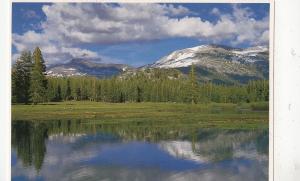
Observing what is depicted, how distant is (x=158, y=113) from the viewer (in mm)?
3654

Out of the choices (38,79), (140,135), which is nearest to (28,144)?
(38,79)

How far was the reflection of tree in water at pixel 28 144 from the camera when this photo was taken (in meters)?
3.59

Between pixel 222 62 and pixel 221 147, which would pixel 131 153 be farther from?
pixel 222 62

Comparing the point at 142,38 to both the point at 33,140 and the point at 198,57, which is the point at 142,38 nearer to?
the point at 198,57

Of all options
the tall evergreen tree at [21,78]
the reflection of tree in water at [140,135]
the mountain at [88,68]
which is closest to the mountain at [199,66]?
the mountain at [88,68]

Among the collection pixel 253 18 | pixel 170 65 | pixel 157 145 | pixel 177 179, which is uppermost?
pixel 253 18

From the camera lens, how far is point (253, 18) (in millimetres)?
3625

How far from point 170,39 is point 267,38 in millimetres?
656

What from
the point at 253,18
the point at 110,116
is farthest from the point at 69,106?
the point at 253,18

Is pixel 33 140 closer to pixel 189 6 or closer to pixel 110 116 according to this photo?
pixel 110 116

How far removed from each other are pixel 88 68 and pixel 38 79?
35 cm

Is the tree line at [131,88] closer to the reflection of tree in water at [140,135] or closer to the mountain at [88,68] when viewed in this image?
the mountain at [88,68]

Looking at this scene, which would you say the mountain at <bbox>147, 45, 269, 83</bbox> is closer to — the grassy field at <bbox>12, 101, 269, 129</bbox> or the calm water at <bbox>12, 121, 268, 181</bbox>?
the grassy field at <bbox>12, 101, 269, 129</bbox>

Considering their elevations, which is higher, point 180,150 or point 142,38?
point 142,38
